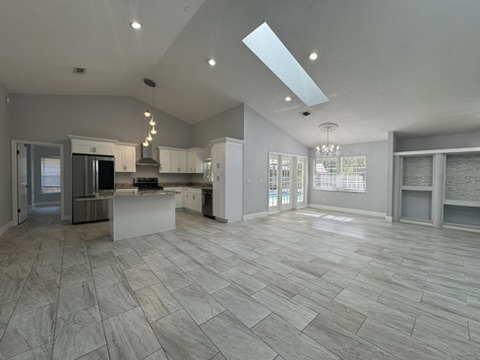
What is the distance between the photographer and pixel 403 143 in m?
6.56

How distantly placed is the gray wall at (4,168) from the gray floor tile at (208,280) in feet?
16.1

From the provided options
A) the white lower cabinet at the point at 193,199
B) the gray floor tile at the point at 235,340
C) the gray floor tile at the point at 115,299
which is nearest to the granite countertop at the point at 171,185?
the white lower cabinet at the point at 193,199

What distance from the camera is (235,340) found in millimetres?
1636

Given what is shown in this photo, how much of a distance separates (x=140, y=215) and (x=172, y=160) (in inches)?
136

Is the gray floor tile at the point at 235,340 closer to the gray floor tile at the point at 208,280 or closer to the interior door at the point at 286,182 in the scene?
the gray floor tile at the point at 208,280

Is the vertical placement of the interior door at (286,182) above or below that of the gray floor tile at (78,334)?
above

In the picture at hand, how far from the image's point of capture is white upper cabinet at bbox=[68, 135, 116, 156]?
5.38m

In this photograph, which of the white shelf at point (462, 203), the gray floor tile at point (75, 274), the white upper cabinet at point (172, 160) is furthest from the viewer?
the white upper cabinet at point (172, 160)

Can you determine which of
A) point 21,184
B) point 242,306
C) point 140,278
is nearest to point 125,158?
point 21,184

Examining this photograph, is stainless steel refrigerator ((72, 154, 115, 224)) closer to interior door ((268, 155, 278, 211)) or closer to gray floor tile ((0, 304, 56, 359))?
gray floor tile ((0, 304, 56, 359))

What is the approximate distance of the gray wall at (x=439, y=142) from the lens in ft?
17.9

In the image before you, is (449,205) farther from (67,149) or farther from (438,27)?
(67,149)

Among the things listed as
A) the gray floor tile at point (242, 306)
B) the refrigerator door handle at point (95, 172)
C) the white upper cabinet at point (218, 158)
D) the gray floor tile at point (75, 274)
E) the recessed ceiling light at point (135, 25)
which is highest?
→ the recessed ceiling light at point (135, 25)

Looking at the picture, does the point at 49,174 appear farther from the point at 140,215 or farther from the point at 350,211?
the point at 350,211
